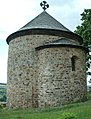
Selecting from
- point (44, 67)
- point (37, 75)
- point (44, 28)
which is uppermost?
point (44, 28)

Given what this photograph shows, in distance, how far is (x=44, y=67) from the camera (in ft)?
64.8

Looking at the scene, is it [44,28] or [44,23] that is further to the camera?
[44,23]

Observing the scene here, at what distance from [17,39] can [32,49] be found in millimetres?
1471

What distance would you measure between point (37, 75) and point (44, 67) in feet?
2.84

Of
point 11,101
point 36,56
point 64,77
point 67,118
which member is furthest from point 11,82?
point 67,118

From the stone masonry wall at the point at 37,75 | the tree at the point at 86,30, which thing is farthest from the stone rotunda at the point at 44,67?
the tree at the point at 86,30

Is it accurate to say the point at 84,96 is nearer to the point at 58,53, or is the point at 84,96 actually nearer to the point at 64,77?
the point at 64,77

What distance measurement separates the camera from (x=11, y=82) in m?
21.3

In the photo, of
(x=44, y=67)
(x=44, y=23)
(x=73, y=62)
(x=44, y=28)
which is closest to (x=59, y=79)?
(x=44, y=67)

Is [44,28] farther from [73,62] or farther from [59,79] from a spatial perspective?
[59,79]

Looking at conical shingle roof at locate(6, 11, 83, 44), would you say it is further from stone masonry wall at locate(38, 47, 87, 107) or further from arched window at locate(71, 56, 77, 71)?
arched window at locate(71, 56, 77, 71)

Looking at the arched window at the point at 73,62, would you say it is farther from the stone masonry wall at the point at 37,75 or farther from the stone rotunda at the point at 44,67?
the stone masonry wall at the point at 37,75

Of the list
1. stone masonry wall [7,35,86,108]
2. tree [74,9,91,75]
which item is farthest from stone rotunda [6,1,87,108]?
tree [74,9,91,75]

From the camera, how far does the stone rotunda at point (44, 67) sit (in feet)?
63.2
